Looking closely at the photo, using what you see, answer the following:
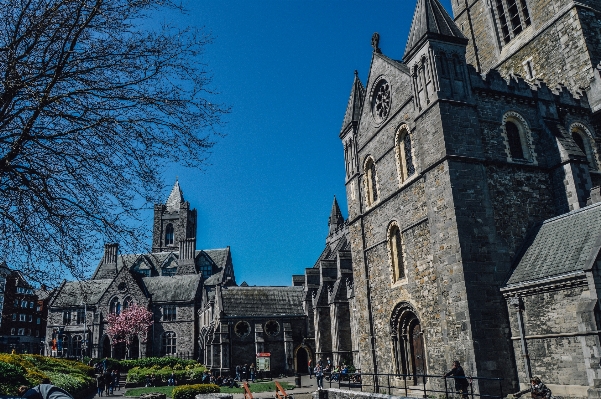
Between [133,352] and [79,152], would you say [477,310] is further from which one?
[133,352]

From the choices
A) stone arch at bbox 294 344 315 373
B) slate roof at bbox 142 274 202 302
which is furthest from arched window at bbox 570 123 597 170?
slate roof at bbox 142 274 202 302

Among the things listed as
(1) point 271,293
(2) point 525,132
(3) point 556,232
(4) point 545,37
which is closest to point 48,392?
(3) point 556,232

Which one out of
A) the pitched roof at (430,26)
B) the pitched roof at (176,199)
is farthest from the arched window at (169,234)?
the pitched roof at (430,26)

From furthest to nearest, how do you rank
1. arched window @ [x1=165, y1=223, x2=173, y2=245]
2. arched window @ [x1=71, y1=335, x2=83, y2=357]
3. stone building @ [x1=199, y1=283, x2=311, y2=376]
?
arched window @ [x1=165, y1=223, x2=173, y2=245], arched window @ [x1=71, y1=335, x2=83, y2=357], stone building @ [x1=199, y1=283, x2=311, y2=376]

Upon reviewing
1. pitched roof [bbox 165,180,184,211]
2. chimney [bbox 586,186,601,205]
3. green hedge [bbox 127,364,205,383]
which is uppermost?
pitched roof [bbox 165,180,184,211]

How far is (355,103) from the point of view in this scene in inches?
982

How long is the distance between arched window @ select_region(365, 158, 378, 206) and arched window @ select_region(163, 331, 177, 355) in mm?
42829

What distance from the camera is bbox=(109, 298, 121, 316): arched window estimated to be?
58.2 m

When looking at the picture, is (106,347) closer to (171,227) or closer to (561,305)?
(171,227)

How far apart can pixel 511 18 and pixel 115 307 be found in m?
53.2

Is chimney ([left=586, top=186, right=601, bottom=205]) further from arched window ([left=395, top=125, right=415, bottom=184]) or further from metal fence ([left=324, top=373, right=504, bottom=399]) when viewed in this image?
metal fence ([left=324, top=373, right=504, bottom=399])

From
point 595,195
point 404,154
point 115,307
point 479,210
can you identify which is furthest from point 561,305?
point 115,307

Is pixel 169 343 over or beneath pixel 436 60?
beneath

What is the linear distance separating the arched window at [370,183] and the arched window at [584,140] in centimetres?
867
